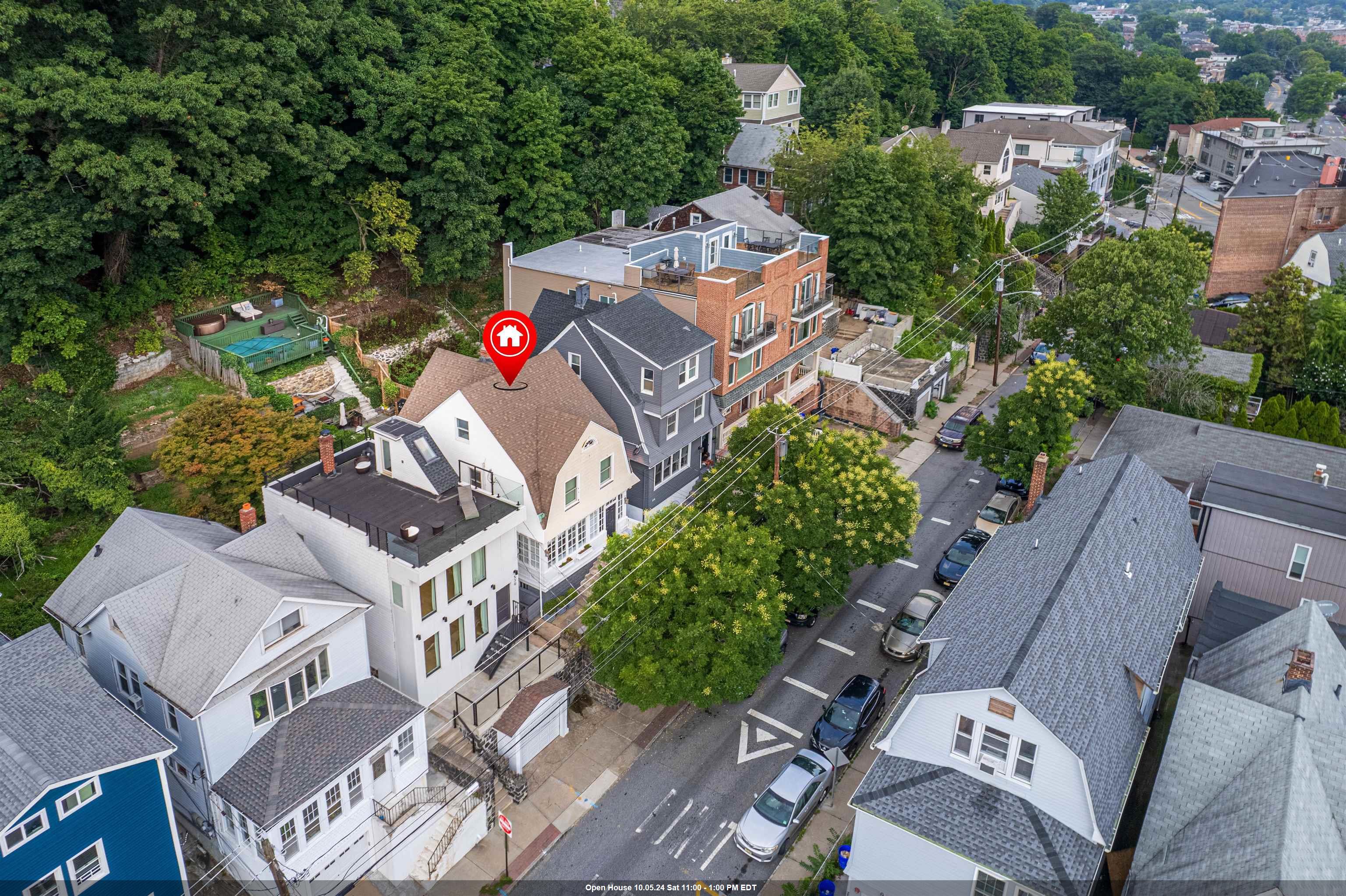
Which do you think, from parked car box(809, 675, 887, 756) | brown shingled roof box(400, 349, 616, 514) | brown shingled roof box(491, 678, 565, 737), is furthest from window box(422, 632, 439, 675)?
parked car box(809, 675, 887, 756)

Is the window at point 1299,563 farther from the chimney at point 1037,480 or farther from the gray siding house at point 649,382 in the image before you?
the gray siding house at point 649,382

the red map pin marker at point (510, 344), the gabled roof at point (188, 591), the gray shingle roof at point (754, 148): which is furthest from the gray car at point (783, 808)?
the gray shingle roof at point (754, 148)

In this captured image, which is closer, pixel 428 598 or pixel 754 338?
pixel 428 598

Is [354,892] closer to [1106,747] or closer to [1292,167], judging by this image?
[1106,747]

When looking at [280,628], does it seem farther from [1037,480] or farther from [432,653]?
[1037,480]

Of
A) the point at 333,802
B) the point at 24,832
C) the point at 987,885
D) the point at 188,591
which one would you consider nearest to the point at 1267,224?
the point at 987,885

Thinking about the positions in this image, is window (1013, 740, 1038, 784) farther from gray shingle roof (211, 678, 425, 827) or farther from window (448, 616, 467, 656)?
window (448, 616, 467, 656)
